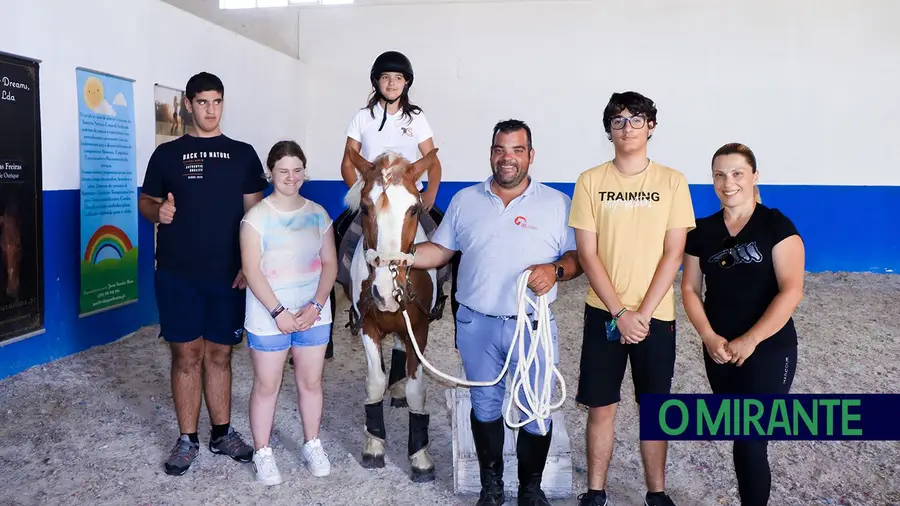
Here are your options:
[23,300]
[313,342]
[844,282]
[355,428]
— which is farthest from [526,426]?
[844,282]

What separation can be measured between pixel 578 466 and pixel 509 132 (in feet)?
5.36

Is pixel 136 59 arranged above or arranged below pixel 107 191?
above

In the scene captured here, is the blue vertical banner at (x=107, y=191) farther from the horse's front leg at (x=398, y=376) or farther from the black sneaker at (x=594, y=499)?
the black sneaker at (x=594, y=499)

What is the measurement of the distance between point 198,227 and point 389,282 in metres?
0.92

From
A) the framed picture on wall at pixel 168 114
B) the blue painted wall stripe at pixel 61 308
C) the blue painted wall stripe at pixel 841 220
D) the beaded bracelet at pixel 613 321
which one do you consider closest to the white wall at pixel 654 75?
the blue painted wall stripe at pixel 841 220

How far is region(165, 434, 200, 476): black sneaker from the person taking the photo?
2.90 m

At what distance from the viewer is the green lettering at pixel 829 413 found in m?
2.40

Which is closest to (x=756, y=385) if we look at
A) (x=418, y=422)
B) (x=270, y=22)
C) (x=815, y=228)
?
(x=418, y=422)

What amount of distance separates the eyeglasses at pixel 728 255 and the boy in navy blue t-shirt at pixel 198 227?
1.92 metres

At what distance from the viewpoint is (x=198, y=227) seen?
2795 millimetres

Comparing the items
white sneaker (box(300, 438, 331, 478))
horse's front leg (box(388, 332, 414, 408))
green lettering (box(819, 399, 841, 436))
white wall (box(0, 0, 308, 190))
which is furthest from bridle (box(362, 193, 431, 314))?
white wall (box(0, 0, 308, 190))

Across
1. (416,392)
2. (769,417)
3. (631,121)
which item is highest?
(631,121)

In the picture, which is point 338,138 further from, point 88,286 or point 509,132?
point 509,132

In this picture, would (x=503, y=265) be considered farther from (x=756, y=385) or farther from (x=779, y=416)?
(x=779, y=416)
